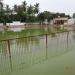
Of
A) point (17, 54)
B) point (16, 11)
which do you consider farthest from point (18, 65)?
point (16, 11)

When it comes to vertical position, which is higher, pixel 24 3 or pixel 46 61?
pixel 24 3

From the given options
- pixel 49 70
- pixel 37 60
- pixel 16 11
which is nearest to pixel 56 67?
Answer: pixel 49 70

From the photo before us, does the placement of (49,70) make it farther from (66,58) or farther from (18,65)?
(66,58)

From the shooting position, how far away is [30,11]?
64188 mm

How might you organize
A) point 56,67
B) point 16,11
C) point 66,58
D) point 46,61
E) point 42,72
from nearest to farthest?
point 42,72
point 56,67
point 46,61
point 66,58
point 16,11

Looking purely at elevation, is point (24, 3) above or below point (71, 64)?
above

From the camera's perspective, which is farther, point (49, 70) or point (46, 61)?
point (46, 61)

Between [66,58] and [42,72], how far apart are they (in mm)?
2311

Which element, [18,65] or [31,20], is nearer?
[18,65]

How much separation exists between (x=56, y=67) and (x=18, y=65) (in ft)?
4.26

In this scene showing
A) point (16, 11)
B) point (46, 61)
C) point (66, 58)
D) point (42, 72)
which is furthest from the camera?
point (16, 11)

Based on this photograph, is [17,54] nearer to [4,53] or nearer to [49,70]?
[4,53]

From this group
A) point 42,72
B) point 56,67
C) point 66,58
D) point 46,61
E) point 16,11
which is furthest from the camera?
point 16,11

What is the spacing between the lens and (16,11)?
63250 millimetres
